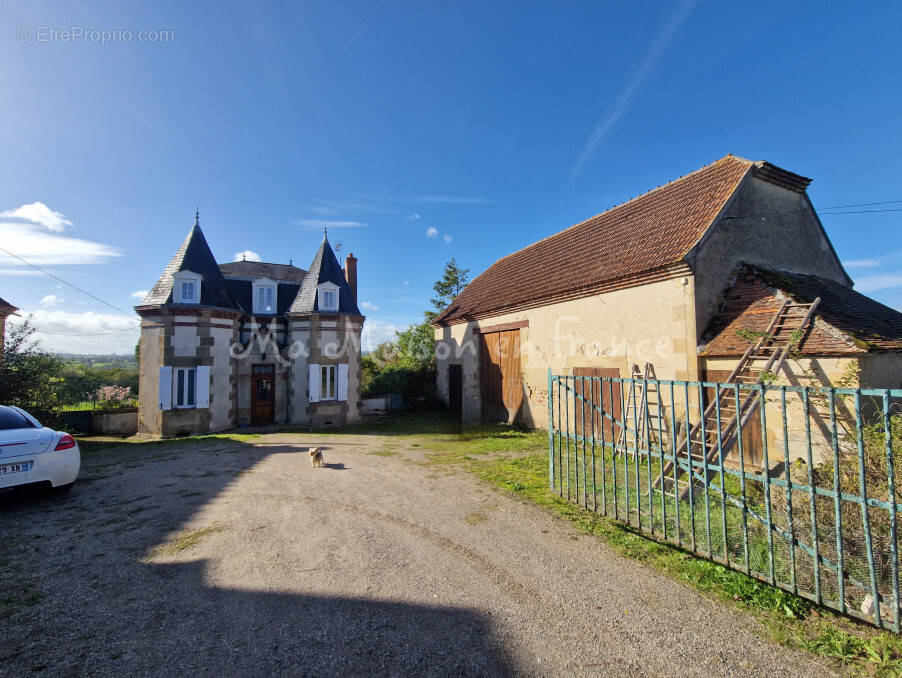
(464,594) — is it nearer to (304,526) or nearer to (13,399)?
(304,526)

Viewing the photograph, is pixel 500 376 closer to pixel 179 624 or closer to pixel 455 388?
pixel 455 388

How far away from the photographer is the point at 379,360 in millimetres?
26406

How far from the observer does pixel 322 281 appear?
16.5m

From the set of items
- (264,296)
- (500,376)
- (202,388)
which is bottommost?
(202,388)

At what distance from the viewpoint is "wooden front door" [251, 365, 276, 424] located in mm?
15836

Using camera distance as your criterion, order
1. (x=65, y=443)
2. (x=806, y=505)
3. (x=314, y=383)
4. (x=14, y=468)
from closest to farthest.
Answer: (x=806, y=505)
(x=14, y=468)
(x=65, y=443)
(x=314, y=383)

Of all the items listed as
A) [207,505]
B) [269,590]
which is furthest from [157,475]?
[269,590]

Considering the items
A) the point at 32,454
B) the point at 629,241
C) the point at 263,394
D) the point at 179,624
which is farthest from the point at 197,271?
the point at 629,241

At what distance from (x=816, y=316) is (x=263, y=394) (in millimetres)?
17052

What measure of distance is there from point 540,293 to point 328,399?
9261 mm

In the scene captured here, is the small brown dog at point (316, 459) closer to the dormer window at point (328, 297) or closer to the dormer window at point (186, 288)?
the dormer window at point (328, 297)

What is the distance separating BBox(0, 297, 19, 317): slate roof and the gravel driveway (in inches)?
426

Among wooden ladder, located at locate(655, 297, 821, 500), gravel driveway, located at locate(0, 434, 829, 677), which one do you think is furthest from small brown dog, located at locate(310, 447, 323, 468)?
wooden ladder, located at locate(655, 297, 821, 500)

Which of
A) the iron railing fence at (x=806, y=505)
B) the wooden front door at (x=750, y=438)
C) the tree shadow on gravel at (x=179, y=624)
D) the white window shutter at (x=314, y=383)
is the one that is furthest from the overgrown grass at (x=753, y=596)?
the white window shutter at (x=314, y=383)
